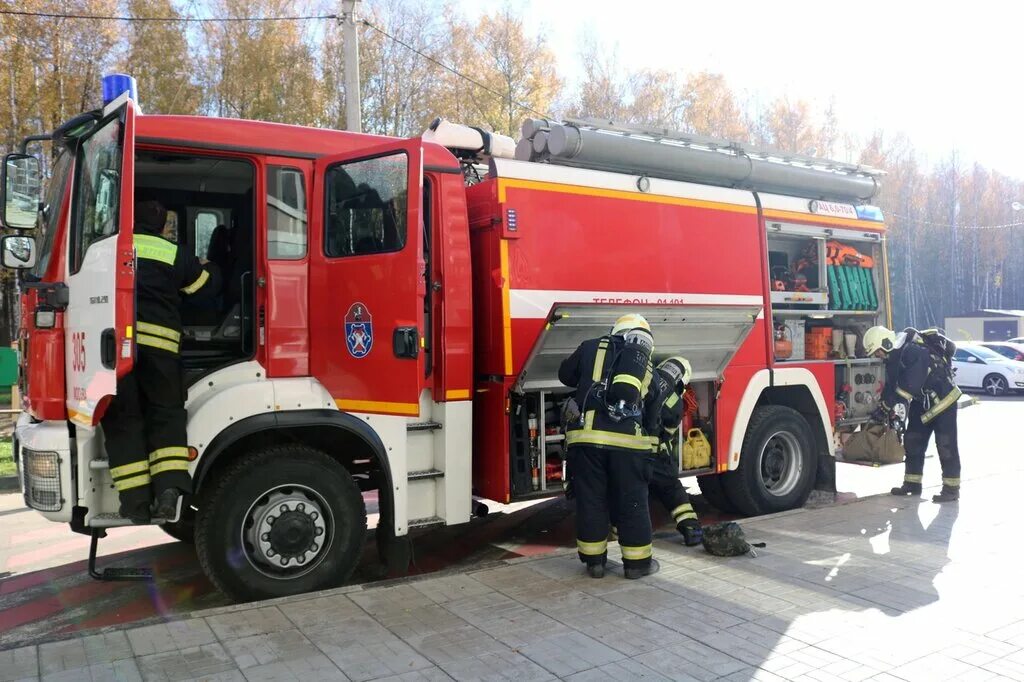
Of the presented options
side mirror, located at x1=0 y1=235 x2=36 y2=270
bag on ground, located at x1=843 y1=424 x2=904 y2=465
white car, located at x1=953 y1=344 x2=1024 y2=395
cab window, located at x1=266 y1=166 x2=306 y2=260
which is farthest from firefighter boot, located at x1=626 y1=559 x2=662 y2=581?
white car, located at x1=953 y1=344 x2=1024 y2=395

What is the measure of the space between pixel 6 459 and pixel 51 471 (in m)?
6.85

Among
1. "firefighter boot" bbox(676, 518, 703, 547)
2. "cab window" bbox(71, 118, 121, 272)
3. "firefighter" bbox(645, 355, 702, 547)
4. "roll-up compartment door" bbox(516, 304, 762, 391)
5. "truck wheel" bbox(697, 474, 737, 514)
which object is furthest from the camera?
"truck wheel" bbox(697, 474, 737, 514)

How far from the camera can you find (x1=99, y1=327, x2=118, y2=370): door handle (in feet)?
12.6

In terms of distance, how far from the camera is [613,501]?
5039 millimetres

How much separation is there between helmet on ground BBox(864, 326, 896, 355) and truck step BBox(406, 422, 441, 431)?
14.9 feet

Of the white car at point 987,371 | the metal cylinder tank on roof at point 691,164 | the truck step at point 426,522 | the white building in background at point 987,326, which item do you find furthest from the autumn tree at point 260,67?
the white building in background at point 987,326

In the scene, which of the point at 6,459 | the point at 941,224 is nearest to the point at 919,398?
the point at 6,459

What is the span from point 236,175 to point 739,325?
3634 millimetres

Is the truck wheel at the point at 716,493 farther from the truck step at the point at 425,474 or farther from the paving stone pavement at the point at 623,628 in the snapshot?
the truck step at the point at 425,474

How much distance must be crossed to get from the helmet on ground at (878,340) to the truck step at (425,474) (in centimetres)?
457

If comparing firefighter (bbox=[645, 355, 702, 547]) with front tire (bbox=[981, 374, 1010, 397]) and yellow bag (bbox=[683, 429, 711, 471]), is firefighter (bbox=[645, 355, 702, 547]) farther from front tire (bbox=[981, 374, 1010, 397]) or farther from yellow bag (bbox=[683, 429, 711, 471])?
front tire (bbox=[981, 374, 1010, 397])

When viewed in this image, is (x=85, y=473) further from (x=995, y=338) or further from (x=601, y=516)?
(x=995, y=338)

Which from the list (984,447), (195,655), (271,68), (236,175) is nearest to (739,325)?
(236,175)

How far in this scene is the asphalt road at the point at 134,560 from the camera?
4.77 metres
